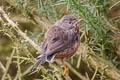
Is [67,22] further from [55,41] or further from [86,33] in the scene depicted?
[55,41]

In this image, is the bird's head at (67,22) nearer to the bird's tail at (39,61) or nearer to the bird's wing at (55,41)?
the bird's wing at (55,41)

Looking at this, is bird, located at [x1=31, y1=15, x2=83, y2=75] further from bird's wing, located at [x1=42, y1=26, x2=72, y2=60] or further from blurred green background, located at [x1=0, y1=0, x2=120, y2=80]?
blurred green background, located at [x1=0, y1=0, x2=120, y2=80]

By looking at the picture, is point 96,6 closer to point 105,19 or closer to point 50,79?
point 105,19

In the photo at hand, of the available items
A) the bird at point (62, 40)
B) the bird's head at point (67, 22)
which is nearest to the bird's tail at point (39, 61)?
the bird at point (62, 40)

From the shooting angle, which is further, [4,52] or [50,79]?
[4,52]

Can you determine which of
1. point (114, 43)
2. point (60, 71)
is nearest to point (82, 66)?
point (114, 43)

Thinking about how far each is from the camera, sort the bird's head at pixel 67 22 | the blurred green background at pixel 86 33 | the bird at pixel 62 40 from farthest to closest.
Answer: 1. the bird's head at pixel 67 22
2. the bird at pixel 62 40
3. the blurred green background at pixel 86 33

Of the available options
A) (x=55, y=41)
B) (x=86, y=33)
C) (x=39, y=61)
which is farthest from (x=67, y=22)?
(x=39, y=61)

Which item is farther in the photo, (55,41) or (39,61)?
(55,41)
